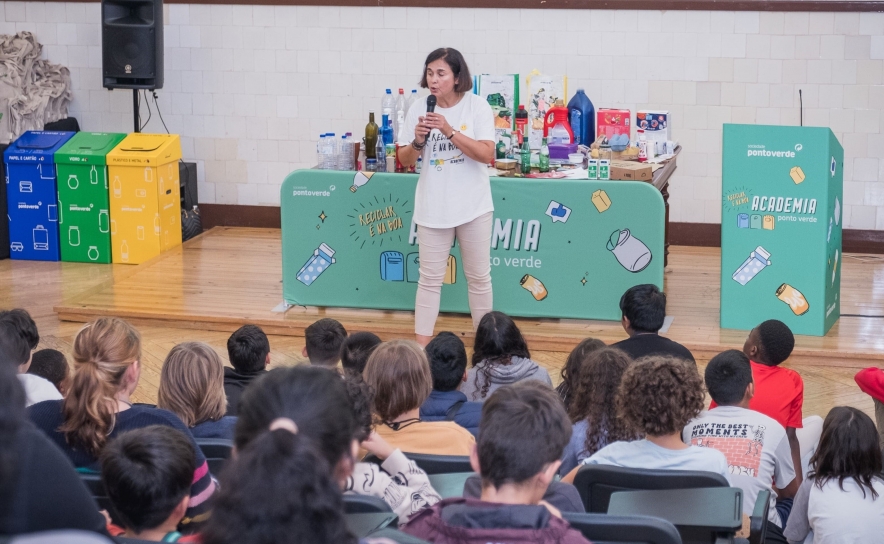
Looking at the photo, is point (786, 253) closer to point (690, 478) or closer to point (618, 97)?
point (618, 97)

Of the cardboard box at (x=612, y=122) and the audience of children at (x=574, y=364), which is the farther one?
the cardboard box at (x=612, y=122)

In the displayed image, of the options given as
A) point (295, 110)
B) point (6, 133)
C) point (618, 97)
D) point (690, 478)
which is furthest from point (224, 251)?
point (690, 478)

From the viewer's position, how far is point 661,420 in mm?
2809

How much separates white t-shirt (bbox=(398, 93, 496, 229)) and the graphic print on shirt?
2.10 meters

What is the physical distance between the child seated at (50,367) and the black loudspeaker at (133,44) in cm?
446

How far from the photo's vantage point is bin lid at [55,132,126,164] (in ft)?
23.9

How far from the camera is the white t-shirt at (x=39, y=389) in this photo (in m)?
3.23

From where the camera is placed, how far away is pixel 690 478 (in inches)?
100

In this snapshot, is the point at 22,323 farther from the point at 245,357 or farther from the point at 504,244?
the point at 504,244

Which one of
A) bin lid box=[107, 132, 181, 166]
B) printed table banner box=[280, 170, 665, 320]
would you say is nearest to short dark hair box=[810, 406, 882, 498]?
printed table banner box=[280, 170, 665, 320]

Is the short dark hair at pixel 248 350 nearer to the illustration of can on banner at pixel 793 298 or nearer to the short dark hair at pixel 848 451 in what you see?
the short dark hair at pixel 848 451

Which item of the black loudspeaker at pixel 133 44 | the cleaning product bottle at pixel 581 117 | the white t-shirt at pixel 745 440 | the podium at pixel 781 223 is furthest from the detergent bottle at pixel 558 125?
the black loudspeaker at pixel 133 44

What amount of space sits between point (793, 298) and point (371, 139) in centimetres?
232

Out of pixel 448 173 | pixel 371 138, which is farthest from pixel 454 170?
pixel 371 138
